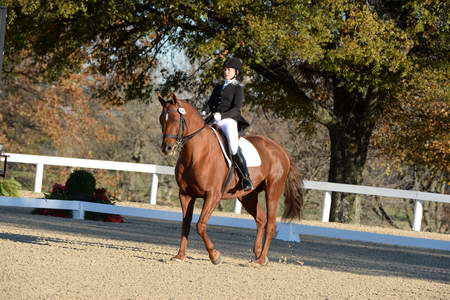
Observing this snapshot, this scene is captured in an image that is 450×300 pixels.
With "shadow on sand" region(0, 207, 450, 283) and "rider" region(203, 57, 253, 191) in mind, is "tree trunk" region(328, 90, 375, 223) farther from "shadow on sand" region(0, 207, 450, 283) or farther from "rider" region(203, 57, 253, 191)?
"rider" region(203, 57, 253, 191)

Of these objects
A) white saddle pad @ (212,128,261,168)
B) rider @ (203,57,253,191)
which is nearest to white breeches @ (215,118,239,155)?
rider @ (203,57,253,191)

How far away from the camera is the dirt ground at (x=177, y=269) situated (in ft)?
26.4

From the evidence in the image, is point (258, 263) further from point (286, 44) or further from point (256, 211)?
point (286, 44)

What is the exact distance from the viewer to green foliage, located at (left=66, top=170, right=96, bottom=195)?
755 inches

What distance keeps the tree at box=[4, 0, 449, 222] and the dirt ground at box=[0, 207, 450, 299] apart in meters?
6.10

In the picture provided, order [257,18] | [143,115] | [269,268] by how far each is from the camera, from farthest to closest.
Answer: [143,115] < [257,18] < [269,268]

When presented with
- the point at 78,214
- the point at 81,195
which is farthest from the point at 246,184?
the point at 81,195

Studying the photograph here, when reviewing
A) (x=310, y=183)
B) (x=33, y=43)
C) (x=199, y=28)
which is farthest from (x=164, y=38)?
(x=310, y=183)

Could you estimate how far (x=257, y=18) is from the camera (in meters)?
20.4

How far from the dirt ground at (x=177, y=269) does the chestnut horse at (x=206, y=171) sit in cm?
55

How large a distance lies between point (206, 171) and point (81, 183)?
31.1 ft

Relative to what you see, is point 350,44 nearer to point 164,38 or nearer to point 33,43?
point 164,38

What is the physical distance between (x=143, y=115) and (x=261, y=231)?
32180 mm

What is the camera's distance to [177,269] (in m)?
9.82
